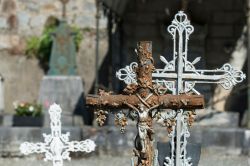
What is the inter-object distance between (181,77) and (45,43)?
8.88 m

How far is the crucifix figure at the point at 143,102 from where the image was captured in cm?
441

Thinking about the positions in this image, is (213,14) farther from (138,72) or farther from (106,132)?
(138,72)

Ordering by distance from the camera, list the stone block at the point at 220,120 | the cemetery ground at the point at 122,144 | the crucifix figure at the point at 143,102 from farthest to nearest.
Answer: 1. the stone block at the point at 220,120
2. the cemetery ground at the point at 122,144
3. the crucifix figure at the point at 143,102

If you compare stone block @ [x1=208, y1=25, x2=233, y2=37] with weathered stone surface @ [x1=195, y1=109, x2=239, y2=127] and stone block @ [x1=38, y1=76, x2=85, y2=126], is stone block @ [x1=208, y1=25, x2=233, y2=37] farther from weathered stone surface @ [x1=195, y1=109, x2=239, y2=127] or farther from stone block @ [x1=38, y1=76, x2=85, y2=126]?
stone block @ [x1=38, y1=76, x2=85, y2=126]

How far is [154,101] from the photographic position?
14.8ft

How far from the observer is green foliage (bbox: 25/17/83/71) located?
14445 millimetres

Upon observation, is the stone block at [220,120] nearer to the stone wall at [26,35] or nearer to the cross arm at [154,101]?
the stone wall at [26,35]

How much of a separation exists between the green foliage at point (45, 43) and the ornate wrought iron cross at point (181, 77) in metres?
8.39

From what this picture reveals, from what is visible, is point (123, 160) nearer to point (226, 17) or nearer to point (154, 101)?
point (226, 17)

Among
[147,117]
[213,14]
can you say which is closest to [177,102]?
[147,117]

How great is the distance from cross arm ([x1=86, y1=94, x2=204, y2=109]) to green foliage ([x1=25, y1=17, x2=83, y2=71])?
32.0ft

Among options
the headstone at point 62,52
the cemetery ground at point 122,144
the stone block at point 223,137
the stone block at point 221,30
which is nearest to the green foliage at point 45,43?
the headstone at point 62,52

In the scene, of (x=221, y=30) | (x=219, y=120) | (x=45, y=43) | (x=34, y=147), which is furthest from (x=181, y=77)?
(x=45, y=43)

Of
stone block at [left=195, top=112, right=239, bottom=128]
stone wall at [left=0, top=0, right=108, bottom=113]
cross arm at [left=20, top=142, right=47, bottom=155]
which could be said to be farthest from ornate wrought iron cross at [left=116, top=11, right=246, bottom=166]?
stone wall at [left=0, top=0, right=108, bottom=113]
